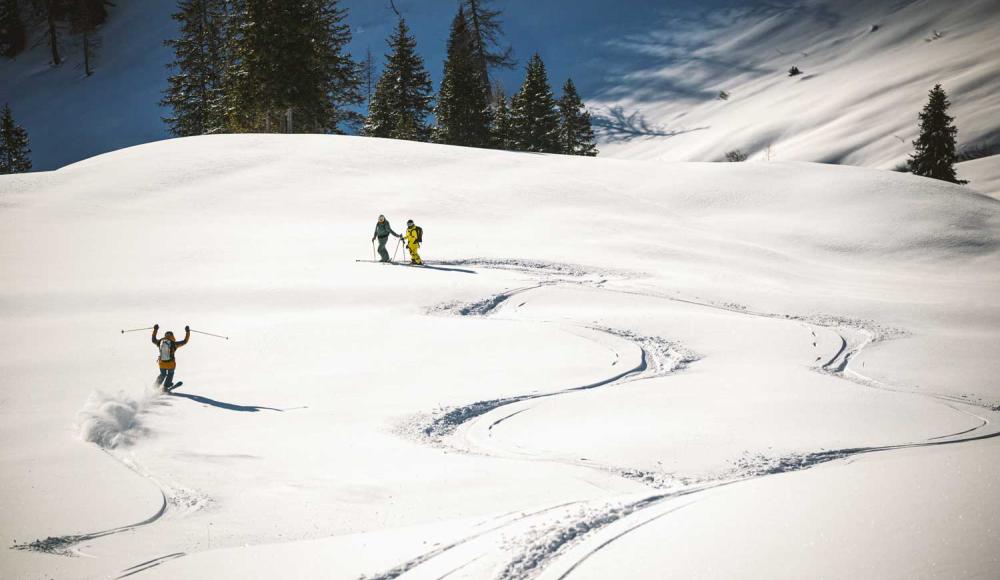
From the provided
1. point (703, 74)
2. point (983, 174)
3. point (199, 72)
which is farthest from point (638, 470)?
point (703, 74)

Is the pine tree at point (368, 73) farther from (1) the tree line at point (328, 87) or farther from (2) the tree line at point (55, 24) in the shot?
(2) the tree line at point (55, 24)

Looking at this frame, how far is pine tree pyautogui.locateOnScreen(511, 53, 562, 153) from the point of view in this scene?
44062 mm

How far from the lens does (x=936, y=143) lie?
33.8 meters

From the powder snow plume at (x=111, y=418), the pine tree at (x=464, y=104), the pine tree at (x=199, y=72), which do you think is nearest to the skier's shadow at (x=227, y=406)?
the powder snow plume at (x=111, y=418)

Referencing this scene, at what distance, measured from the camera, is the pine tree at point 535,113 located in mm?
44062

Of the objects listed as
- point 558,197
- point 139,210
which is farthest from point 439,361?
point 139,210

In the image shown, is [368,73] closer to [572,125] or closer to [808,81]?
[572,125]

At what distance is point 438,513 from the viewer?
6.08m

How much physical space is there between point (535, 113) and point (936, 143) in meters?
24.2

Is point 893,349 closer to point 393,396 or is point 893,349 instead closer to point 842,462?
point 842,462

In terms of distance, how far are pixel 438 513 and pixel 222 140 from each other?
1088 inches

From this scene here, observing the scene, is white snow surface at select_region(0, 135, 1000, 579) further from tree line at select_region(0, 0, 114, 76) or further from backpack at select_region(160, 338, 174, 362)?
tree line at select_region(0, 0, 114, 76)

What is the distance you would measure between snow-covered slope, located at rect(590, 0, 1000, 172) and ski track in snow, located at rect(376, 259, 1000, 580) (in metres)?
30.8

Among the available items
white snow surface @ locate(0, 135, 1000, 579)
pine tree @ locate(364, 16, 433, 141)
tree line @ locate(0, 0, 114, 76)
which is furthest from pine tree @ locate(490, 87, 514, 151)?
tree line @ locate(0, 0, 114, 76)
